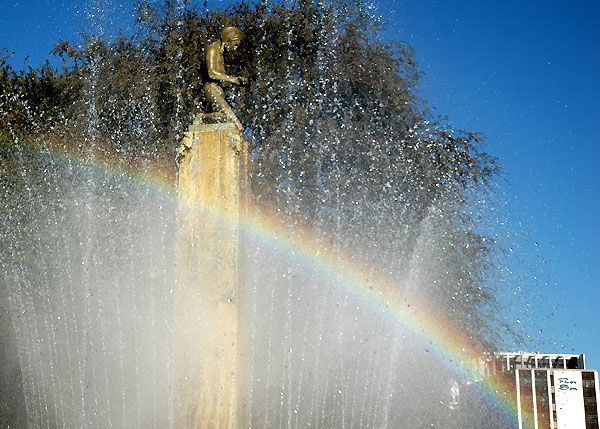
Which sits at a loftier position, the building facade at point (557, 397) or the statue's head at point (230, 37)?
the building facade at point (557, 397)

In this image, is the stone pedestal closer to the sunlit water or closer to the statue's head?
the statue's head

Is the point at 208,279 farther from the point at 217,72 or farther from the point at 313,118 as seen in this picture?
the point at 313,118

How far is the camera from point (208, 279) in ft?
25.1

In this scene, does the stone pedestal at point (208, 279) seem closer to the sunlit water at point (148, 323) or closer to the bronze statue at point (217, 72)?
the bronze statue at point (217, 72)

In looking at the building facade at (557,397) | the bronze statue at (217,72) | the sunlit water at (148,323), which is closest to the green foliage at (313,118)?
the sunlit water at (148,323)

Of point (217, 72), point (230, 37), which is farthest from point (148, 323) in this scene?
point (230, 37)

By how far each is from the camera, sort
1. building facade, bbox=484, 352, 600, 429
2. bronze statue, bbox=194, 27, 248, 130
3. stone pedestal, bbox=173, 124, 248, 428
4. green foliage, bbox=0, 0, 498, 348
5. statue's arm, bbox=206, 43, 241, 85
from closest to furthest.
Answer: stone pedestal, bbox=173, 124, 248, 428 → bronze statue, bbox=194, 27, 248, 130 → statue's arm, bbox=206, 43, 241, 85 → green foliage, bbox=0, 0, 498, 348 → building facade, bbox=484, 352, 600, 429

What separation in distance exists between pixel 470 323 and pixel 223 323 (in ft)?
32.3

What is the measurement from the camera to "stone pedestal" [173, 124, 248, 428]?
7.47 metres

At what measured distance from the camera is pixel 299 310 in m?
13.9

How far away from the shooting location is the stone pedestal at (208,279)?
24.5 ft

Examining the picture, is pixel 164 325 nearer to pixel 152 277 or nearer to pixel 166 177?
pixel 152 277

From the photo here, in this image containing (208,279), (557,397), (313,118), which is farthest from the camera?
(557,397)

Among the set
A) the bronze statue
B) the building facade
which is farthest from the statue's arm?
the building facade
